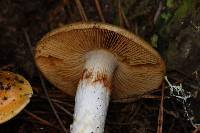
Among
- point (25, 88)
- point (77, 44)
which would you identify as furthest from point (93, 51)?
point (25, 88)

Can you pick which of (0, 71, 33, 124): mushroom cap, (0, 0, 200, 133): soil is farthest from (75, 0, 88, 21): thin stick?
(0, 71, 33, 124): mushroom cap

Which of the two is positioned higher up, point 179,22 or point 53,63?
point 179,22

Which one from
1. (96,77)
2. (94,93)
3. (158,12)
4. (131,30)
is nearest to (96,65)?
(96,77)

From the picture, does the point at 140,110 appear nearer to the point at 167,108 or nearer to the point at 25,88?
the point at 167,108

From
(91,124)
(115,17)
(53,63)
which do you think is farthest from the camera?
(115,17)

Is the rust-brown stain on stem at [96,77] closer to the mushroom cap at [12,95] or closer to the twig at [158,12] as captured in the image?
the mushroom cap at [12,95]
